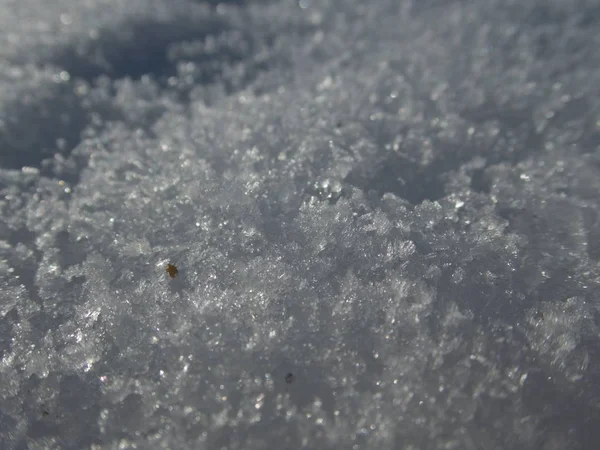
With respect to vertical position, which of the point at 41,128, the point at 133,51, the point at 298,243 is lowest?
the point at 298,243

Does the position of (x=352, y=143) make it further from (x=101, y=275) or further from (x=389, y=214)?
(x=101, y=275)

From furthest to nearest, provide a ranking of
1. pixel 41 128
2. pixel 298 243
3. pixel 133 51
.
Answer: pixel 133 51 → pixel 41 128 → pixel 298 243

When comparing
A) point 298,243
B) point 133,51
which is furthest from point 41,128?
point 298,243

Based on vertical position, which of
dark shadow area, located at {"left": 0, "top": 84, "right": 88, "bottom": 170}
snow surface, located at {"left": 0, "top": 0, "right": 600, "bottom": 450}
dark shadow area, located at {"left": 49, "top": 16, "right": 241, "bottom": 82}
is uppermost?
dark shadow area, located at {"left": 49, "top": 16, "right": 241, "bottom": 82}

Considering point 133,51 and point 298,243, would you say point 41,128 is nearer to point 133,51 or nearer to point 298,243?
point 133,51

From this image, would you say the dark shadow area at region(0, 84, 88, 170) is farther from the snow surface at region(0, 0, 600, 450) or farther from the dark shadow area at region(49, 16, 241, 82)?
the dark shadow area at region(49, 16, 241, 82)

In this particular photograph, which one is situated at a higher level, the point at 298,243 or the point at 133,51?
the point at 133,51

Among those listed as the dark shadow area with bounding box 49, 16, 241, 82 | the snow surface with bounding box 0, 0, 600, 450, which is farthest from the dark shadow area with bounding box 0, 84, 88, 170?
the dark shadow area with bounding box 49, 16, 241, 82

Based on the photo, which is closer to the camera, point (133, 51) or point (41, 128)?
point (41, 128)

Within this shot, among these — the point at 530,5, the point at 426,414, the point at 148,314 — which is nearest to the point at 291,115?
the point at 148,314

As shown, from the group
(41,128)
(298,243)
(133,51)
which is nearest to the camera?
(298,243)
